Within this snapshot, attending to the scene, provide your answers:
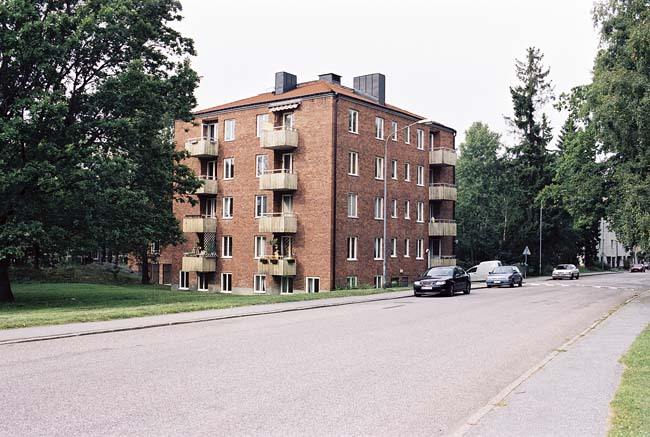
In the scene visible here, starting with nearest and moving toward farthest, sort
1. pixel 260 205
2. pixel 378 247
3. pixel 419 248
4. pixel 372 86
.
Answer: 1. pixel 260 205
2. pixel 378 247
3. pixel 372 86
4. pixel 419 248

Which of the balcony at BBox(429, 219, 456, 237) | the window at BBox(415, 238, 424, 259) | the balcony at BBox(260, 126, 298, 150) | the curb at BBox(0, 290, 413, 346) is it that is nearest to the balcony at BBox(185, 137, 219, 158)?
the balcony at BBox(260, 126, 298, 150)

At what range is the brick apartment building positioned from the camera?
3947 cm

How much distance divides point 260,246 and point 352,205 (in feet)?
22.8

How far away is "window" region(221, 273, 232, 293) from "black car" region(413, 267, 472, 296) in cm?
1759

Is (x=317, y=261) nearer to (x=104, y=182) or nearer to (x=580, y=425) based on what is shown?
(x=104, y=182)

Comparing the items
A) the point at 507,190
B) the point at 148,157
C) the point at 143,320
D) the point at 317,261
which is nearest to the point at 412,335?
the point at 143,320

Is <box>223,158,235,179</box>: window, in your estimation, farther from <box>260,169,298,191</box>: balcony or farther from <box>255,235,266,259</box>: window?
<box>255,235,266,259</box>: window

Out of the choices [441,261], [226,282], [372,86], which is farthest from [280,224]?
[441,261]

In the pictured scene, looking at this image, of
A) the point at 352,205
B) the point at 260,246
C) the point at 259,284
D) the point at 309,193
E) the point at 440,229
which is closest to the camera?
the point at 309,193

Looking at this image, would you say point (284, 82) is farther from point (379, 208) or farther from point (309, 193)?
point (379, 208)

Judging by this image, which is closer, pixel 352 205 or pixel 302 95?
pixel 302 95

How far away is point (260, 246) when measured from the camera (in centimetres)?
4228

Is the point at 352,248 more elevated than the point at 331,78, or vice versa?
the point at 331,78

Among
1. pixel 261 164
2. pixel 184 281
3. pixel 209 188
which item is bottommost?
pixel 184 281
